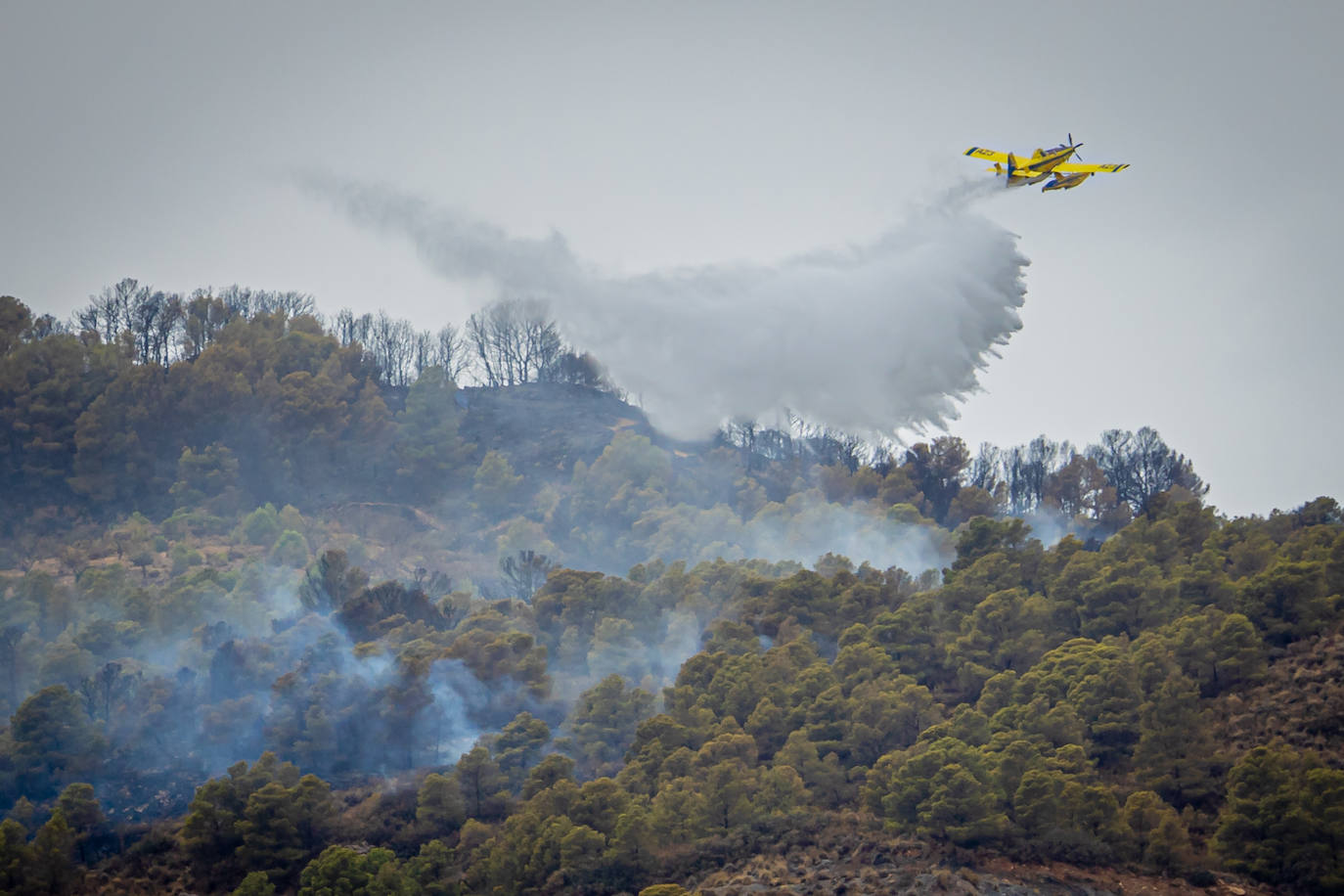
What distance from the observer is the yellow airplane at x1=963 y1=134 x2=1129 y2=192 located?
67.9 meters

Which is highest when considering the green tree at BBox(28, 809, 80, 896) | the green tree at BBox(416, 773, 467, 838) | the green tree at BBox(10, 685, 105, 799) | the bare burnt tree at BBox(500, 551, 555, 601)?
the bare burnt tree at BBox(500, 551, 555, 601)

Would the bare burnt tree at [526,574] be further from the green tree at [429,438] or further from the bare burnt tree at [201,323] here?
the bare burnt tree at [201,323]

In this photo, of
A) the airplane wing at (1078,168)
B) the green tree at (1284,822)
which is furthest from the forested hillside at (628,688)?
the airplane wing at (1078,168)

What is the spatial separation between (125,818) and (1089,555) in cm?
5595

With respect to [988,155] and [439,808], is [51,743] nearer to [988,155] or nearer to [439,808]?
[439,808]

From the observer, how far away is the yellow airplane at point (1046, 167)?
67.9m

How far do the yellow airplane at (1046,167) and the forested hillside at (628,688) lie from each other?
2257 cm

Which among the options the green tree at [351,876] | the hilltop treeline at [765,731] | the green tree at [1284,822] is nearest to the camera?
the green tree at [1284,822]

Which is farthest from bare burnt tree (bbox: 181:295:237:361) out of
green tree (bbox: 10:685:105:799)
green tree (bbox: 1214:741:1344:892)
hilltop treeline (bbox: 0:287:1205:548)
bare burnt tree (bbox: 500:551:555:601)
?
green tree (bbox: 1214:741:1344:892)

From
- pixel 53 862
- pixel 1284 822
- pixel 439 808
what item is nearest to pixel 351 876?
pixel 439 808

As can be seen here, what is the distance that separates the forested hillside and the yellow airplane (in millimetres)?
22570

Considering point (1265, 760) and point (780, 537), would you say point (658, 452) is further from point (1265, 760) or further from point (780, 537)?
point (1265, 760)

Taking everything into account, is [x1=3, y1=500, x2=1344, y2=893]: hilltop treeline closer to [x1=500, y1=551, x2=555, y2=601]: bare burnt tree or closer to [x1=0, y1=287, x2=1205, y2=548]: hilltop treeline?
[x1=500, y1=551, x2=555, y2=601]: bare burnt tree

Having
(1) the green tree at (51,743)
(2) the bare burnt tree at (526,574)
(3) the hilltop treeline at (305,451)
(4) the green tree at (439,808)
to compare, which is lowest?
(4) the green tree at (439,808)
